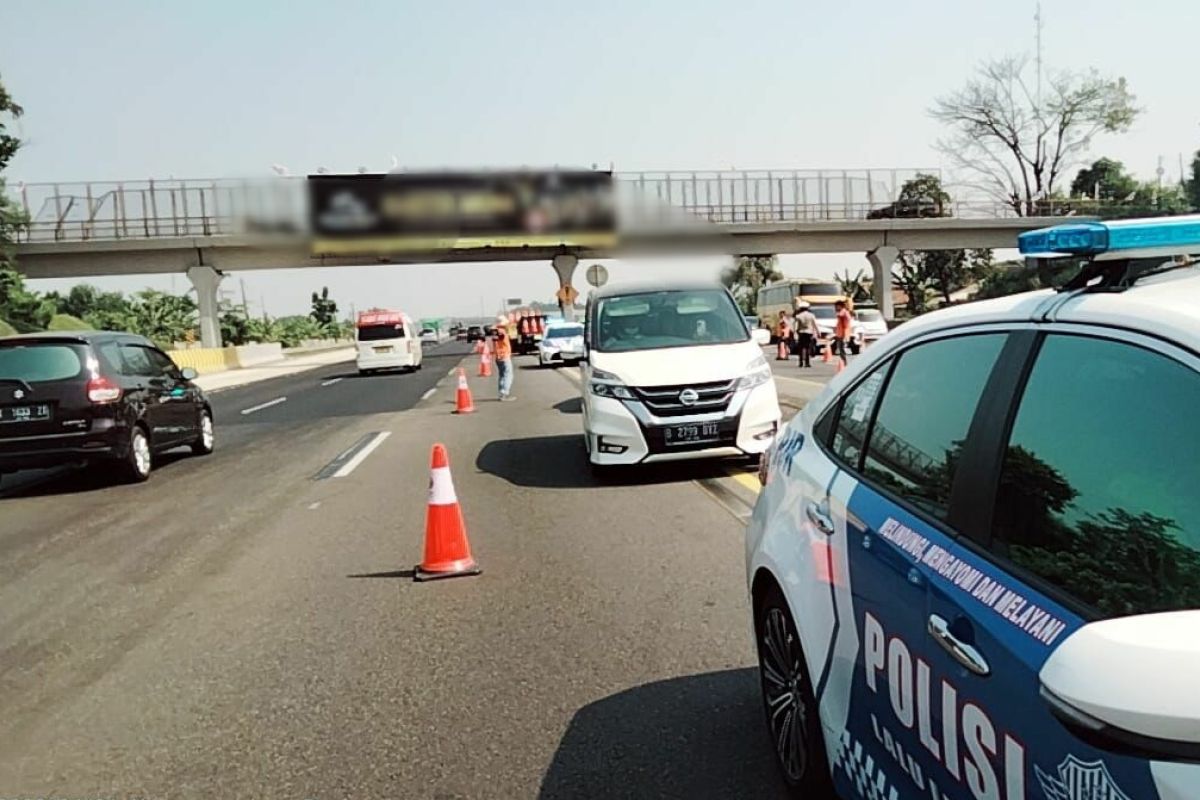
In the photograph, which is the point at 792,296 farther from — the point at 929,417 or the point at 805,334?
the point at 929,417

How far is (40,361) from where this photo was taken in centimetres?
Answer: 1225

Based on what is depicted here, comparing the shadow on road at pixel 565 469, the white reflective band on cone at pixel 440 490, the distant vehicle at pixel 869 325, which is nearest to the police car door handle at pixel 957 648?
the white reflective band on cone at pixel 440 490

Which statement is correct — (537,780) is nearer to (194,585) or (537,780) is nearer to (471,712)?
(471,712)

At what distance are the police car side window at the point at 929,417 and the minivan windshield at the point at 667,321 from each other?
8029mm

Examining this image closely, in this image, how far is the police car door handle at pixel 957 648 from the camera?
2168mm

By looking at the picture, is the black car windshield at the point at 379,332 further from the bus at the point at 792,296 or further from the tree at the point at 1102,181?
the tree at the point at 1102,181

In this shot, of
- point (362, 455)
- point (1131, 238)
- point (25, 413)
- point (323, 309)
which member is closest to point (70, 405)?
point (25, 413)

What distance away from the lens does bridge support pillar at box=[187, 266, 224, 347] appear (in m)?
52.5

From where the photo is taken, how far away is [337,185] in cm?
4031

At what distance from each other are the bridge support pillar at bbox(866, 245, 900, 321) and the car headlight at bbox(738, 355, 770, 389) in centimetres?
4493

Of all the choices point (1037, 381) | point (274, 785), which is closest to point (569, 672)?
point (274, 785)

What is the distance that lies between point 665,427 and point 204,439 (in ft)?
26.3

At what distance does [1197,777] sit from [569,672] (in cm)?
378

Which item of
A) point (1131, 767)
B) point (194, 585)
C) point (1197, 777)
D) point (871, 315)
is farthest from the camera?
point (871, 315)
